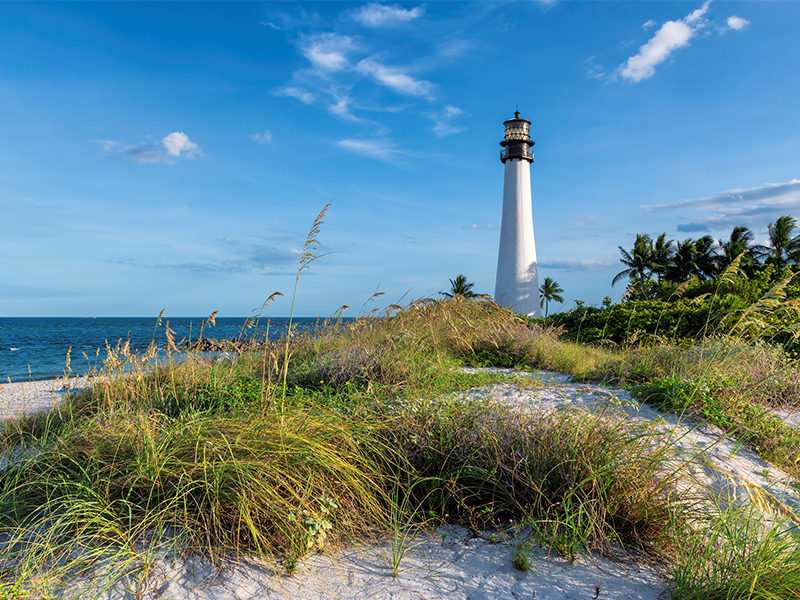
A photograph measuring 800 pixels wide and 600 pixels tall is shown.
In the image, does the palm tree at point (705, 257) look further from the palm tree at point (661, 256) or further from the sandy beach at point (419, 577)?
the sandy beach at point (419, 577)

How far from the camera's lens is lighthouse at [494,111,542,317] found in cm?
2072

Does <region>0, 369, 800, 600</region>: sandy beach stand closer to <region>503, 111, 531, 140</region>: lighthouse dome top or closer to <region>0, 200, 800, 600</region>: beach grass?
<region>0, 200, 800, 600</region>: beach grass

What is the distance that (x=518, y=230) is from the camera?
2072 centimetres

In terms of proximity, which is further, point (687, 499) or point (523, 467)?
point (523, 467)

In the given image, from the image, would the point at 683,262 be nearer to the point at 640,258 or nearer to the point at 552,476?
the point at 640,258

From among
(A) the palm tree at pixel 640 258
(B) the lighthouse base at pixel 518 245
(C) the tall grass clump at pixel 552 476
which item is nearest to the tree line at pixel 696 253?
(A) the palm tree at pixel 640 258

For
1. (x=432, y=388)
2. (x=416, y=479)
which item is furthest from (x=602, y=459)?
(x=432, y=388)

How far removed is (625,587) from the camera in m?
2.39

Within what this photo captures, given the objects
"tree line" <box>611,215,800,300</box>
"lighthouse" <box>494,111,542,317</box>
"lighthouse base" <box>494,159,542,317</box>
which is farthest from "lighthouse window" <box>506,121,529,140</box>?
"tree line" <box>611,215,800,300</box>

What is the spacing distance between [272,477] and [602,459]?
204 centimetres

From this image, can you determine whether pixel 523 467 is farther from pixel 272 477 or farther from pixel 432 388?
pixel 432 388

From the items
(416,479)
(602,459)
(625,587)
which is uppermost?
(602,459)

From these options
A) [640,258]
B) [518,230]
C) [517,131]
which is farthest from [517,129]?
[640,258]

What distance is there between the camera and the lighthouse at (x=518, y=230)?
68.0 feet
